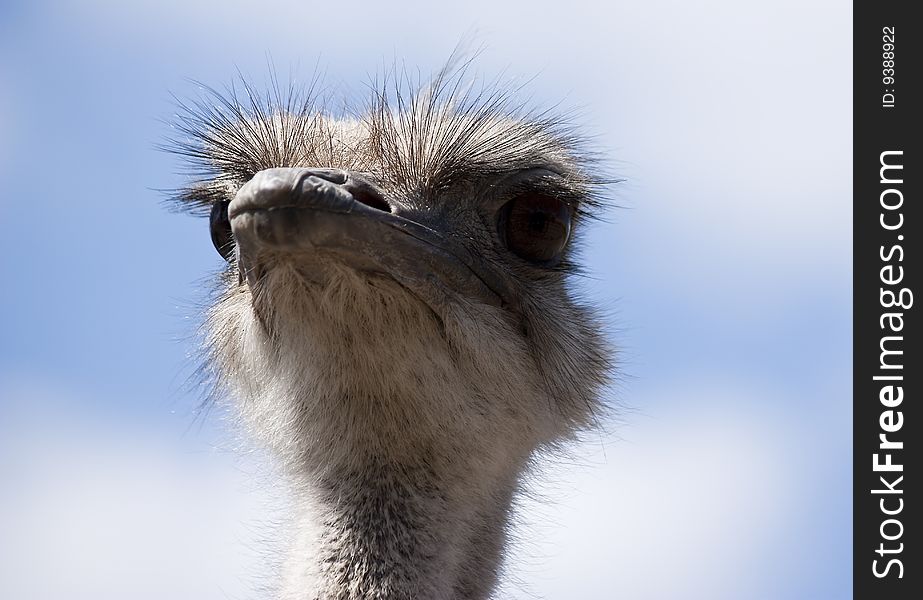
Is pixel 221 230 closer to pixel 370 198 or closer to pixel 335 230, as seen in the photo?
pixel 370 198

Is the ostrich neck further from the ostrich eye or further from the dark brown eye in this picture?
the ostrich eye

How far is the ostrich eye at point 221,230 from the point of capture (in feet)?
11.6

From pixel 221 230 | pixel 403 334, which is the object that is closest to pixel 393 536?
pixel 403 334

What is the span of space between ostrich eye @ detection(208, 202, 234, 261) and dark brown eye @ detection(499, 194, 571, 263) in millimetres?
851

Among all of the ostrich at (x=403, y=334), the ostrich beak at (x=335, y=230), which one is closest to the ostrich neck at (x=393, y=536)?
the ostrich at (x=403, y=334)

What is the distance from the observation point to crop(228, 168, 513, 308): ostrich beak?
244 centimetres

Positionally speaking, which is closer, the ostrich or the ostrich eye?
the ostrich

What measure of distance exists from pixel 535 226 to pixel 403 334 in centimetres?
65

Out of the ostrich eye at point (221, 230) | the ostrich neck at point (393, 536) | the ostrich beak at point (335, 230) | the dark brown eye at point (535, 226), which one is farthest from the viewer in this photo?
the ostrich eye at point (221, 230)

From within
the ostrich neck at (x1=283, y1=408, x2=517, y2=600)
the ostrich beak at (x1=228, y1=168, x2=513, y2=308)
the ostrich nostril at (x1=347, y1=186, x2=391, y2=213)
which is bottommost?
the ostrich neck at (x1=283, y1=408, x2=517, y2=600)

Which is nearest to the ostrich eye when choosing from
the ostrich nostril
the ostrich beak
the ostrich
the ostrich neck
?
the ostrich

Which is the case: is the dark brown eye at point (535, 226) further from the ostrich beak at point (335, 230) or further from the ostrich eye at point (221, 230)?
the ostrich eye at point (221, 230)

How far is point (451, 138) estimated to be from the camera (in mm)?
3320
